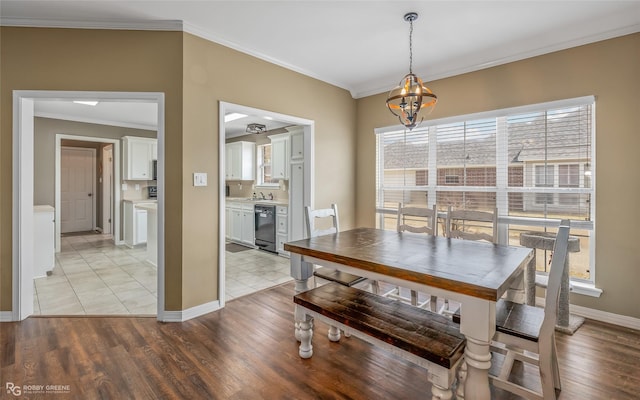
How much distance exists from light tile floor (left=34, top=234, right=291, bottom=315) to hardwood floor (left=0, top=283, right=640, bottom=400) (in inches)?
12.7

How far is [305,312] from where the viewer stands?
83.2 inches

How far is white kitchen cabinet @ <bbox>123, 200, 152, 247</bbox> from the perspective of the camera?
5.84 m

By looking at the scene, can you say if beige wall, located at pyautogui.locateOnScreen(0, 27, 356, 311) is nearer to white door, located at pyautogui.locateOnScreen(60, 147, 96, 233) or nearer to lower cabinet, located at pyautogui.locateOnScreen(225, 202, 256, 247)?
lower cabinet, located at pyautogui.locateOnScreen(225, 202, 256, 247)

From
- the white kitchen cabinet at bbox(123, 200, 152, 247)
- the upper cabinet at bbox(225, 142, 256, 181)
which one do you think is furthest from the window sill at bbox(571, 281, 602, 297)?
the white kitchen cabinet at bbox(123, 200, 152, 247)

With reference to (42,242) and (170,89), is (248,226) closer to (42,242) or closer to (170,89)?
(42,242)

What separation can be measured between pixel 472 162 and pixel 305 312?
9.06 ft

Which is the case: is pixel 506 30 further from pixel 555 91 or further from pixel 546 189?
pixel 546 189

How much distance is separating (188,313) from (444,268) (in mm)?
2366

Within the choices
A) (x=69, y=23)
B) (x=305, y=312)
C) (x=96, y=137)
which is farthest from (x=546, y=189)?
(x=96, y=137)

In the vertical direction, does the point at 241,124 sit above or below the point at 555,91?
above

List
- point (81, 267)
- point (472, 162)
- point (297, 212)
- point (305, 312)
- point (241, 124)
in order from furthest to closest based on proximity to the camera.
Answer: point (241, 124), point (297, 212), point (81, 267), point (472, 162), point (305, 312)

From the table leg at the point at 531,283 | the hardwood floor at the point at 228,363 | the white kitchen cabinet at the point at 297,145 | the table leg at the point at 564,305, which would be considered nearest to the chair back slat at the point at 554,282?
the hardwood floor at the point at 228,363

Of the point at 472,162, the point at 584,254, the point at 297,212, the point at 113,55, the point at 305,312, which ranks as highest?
the point at 113,55

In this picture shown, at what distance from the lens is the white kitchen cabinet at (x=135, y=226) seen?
19.2ft
